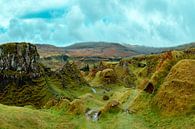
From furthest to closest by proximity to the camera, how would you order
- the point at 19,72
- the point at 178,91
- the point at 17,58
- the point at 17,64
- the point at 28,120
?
the point at 17,64 → the point at 17,58 → the point at 19,72 → the point at 178,91 → the point at 28,120

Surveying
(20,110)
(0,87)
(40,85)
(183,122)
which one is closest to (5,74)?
(0,87)

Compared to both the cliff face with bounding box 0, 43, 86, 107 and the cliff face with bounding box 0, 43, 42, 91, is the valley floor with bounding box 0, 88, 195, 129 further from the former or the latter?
the cliff face with bounding box 0, 43, 42, 91

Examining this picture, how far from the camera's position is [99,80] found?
618ft

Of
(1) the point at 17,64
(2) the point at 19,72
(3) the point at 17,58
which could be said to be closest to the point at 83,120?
(2) the point at 19,72

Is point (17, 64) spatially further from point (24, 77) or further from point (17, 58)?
point (24, 77)

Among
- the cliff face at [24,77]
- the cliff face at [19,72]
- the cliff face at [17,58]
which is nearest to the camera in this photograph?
the cliff face at [24,77]

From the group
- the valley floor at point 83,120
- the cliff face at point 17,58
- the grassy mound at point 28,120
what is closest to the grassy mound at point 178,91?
the valley floor at point 83,120

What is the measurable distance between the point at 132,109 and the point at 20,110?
61.3 feet

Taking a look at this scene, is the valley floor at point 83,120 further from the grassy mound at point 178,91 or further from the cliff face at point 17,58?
the cliff face at point 17,58

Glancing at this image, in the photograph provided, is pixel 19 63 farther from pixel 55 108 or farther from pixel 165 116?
pixel 165 116

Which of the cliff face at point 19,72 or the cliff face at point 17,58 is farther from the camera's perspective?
the cliff face at point 17,58

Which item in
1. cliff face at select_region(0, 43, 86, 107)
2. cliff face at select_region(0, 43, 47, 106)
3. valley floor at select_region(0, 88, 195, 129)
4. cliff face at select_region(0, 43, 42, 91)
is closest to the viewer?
valley floor at select_region(0, 88, 195, 129)

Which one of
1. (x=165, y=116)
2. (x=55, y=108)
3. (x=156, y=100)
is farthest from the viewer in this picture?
(x=55, y=108)

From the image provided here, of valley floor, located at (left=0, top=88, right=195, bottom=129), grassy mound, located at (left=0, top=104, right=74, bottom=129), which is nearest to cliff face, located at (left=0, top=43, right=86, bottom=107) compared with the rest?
valley floor, located at (left=0, top=88, right=195, bottom=129)
